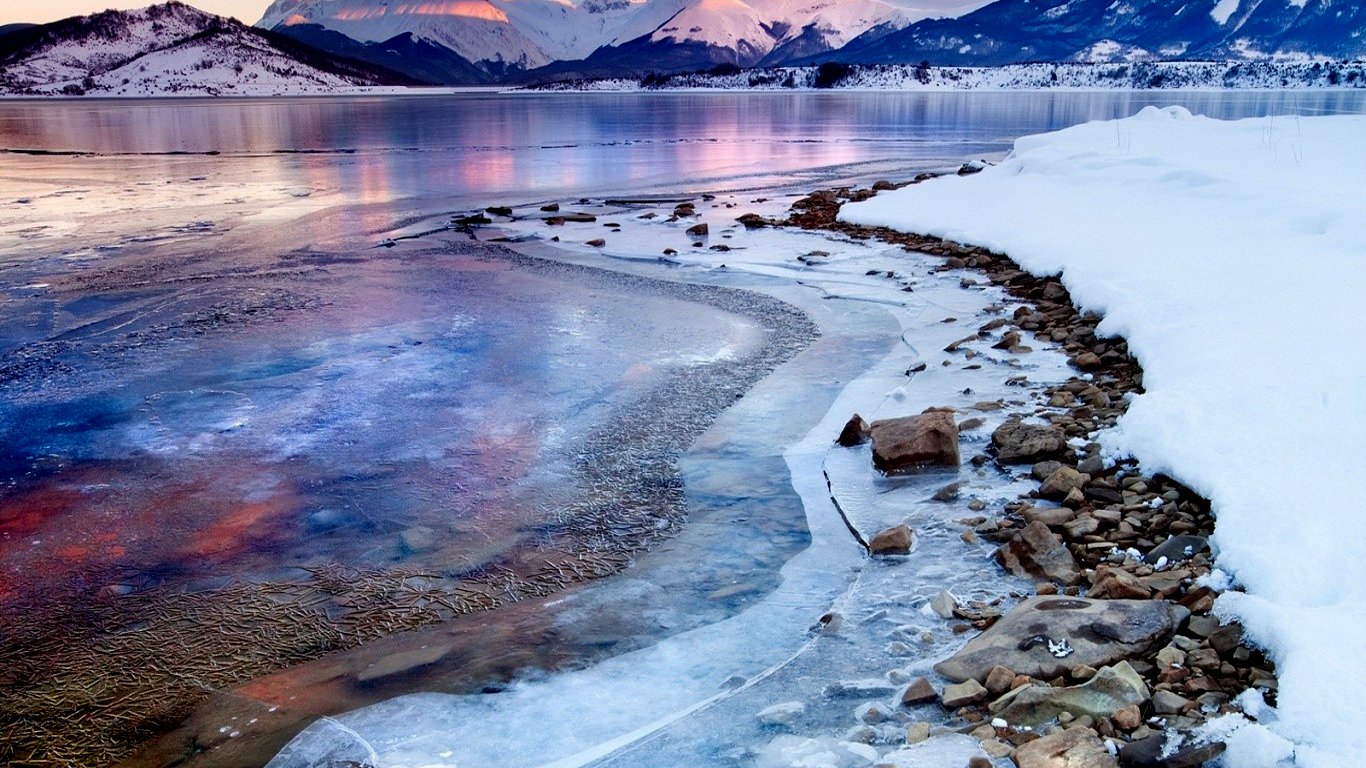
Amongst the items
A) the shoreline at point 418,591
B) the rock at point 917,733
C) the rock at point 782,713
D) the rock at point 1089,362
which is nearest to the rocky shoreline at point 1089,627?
the rock at point 917,733

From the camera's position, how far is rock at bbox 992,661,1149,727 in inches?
129

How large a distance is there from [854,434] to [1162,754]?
359cm

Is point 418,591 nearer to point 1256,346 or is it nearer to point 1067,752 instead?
point 1067,752

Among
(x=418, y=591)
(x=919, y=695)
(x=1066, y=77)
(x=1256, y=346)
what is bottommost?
(x=418, y=591)

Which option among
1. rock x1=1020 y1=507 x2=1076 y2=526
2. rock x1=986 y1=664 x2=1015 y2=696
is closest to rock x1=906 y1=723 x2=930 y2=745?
rock x1=986 y1=664 x2=1015 y2=696

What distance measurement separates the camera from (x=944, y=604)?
4332mm

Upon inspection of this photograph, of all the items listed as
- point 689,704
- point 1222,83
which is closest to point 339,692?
point 689,704

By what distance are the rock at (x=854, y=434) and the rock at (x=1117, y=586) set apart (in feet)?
7.72

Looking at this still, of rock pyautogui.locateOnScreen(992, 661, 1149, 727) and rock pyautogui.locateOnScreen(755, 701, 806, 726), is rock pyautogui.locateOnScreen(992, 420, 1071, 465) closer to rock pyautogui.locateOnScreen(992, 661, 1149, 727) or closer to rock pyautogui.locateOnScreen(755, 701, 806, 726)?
rock pyautogui.locateOnScreen(992, 661, 1149, 727)

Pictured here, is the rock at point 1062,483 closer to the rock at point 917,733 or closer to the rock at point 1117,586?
the rock at point 1117,586

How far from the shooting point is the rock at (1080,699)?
329cm

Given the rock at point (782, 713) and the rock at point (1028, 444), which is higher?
the rock at point (1028, 444)

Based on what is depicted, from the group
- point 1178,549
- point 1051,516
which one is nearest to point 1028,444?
point 1051,516

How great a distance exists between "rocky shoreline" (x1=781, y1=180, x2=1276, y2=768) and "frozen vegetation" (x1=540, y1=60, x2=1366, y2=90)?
12800cm
